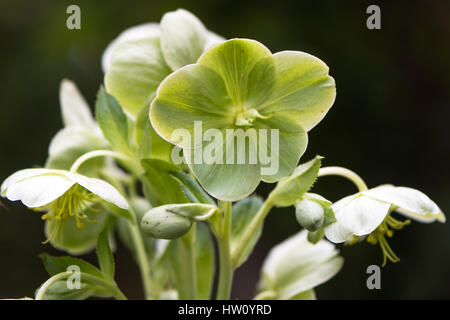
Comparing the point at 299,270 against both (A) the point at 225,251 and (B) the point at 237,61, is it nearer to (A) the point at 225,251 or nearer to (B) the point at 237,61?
(A) the point at 225,251

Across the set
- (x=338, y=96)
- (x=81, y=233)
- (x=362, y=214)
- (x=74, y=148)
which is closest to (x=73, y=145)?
(x=74, y=148)

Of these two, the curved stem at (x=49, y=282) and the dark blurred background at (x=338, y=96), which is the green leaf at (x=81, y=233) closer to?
the curved stem at (x=49, y=282)

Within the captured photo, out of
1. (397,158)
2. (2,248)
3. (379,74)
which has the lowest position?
(2,248)

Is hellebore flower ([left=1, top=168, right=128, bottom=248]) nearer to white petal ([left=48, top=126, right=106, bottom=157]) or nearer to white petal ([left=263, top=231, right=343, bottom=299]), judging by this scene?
white petal ([left=48, top=126, right=106, bottom=157])

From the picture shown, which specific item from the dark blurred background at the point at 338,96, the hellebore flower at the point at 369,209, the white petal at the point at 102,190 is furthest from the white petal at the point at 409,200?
the dark blurred background at the point at 338,96

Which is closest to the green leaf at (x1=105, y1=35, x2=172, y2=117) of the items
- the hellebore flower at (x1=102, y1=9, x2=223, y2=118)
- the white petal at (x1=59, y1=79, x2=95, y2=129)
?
the hellebore flower at (x1=102, y1=9, x2=223, y2=118)
